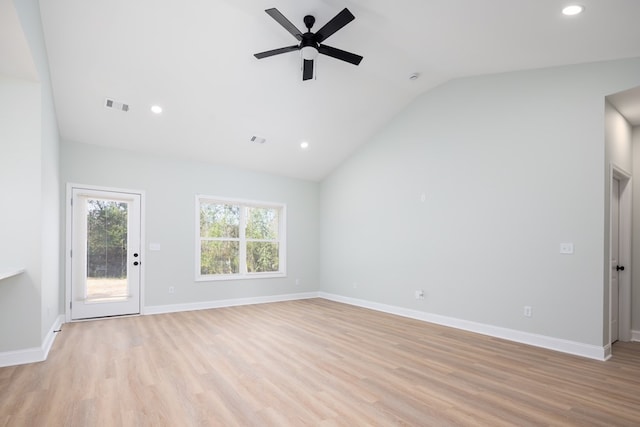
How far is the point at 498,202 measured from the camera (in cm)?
460

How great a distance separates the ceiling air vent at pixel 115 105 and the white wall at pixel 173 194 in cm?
109

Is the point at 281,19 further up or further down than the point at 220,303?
further up

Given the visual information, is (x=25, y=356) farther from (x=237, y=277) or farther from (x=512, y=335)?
(x=512, y=335)

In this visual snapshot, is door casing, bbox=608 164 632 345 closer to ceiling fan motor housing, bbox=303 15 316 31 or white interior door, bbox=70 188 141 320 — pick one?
ceiling fan motor housing, bbox=303 15 316 31

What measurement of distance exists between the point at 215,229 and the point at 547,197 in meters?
5.55

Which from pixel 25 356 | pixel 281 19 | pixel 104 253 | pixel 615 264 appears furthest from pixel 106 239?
pixel 615 264

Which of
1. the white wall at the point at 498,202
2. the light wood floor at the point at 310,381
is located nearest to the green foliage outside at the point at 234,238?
the light wood floor at the point at 310,381

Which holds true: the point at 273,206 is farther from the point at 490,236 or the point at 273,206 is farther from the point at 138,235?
the point at 490,236

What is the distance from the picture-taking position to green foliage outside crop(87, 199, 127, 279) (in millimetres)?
5496

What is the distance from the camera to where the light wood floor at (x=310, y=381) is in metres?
2.40

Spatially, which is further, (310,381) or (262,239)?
(262,239)

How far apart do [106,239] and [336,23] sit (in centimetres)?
496

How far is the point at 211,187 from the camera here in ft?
21.6

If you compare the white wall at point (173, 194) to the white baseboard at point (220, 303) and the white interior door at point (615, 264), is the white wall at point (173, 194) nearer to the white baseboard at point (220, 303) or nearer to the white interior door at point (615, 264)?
the white baseboard at point (220, 303)
